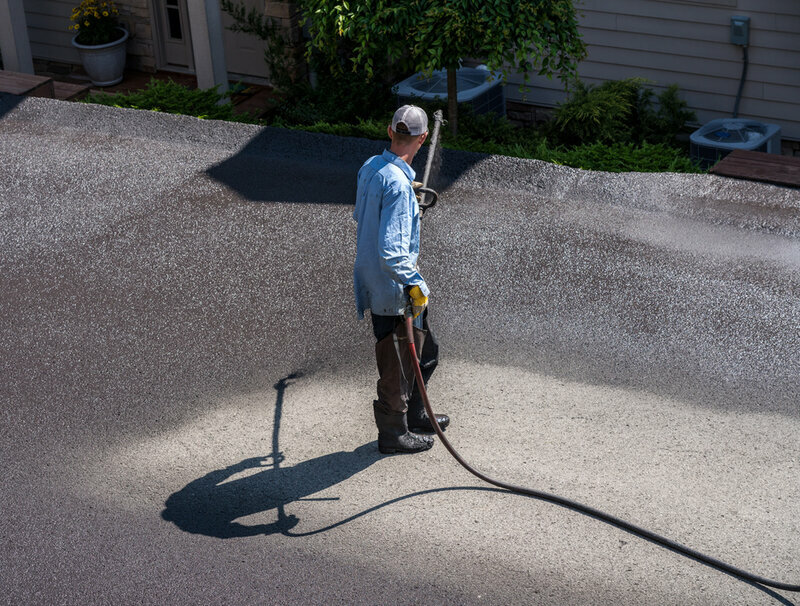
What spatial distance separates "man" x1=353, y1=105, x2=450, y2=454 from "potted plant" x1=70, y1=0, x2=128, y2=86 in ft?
32.9

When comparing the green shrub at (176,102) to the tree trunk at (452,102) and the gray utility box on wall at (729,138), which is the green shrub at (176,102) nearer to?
the tree trunk at (452,102)

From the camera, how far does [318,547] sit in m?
4.67

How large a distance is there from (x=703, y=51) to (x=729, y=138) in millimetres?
1223

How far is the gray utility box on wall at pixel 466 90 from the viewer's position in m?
11.3

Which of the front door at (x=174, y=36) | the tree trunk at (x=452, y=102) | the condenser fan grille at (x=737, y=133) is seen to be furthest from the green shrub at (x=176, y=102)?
the condenser fan grille at (x=737, y=133)

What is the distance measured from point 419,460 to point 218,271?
269 centimetres

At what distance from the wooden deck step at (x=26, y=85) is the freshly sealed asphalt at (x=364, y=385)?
179cm

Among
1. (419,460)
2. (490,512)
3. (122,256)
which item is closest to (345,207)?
(122,256)

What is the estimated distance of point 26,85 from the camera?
10438 mm

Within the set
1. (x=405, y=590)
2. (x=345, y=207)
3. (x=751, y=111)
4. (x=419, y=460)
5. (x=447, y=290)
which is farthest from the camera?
(x=751, y=111)

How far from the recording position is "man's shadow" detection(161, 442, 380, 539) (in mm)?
4844

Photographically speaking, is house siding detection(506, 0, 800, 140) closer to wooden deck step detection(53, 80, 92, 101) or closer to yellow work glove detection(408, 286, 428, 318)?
wooden deck step detection(53, 80, 92, 101)

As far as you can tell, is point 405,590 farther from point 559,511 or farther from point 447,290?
point 447,290

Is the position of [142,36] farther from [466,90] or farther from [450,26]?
[450,26]
